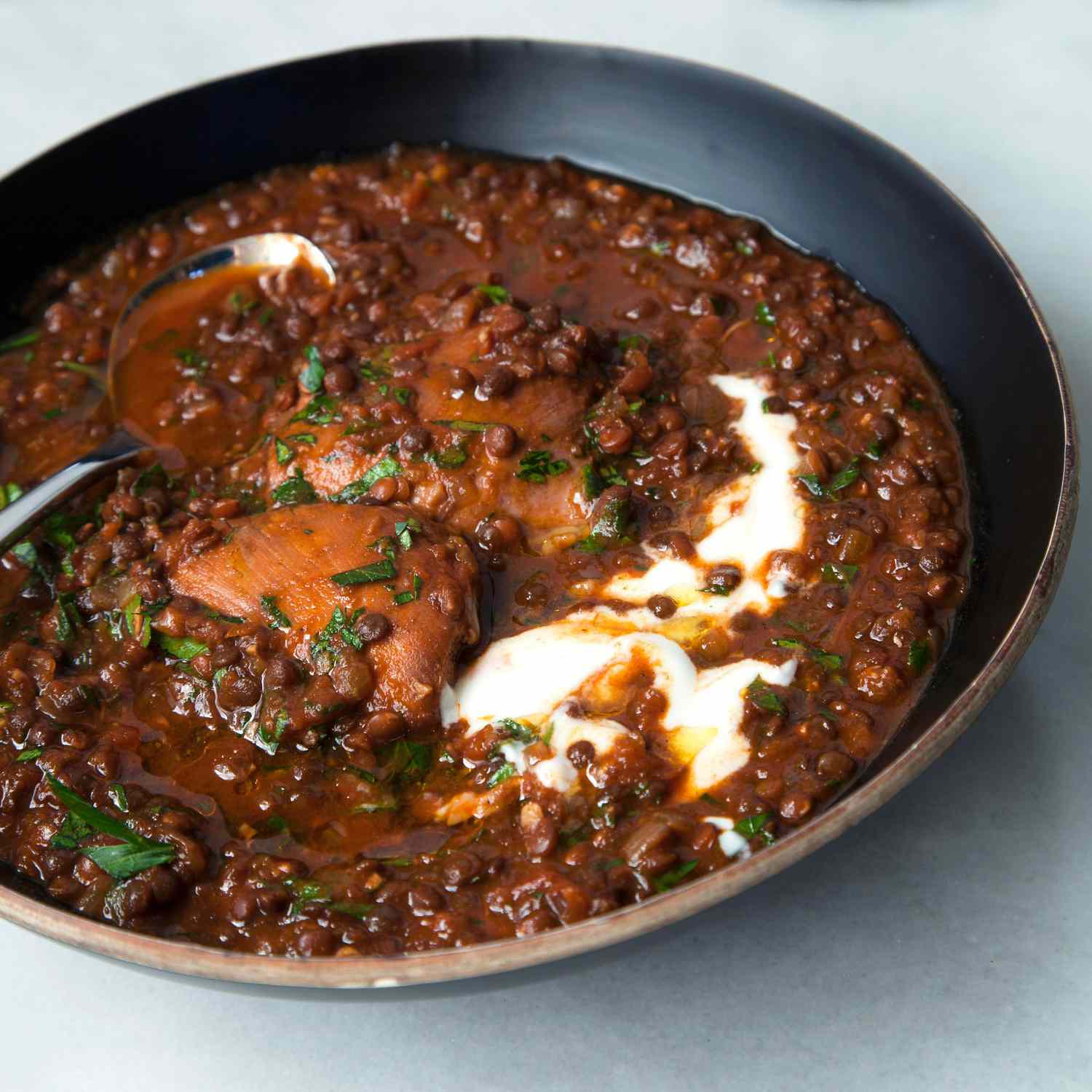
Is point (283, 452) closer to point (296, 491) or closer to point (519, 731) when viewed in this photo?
point (296, 491)

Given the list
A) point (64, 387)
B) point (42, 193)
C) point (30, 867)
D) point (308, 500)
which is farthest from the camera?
point (42, 193)

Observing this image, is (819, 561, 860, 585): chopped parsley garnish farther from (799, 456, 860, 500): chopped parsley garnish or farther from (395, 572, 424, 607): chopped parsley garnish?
(395, 572, 424, 607): chopped parsley garnish

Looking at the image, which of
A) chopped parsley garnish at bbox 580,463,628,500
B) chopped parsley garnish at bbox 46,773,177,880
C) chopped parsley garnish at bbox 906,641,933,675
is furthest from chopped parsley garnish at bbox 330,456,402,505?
chopped parsley garnish at bbox 906,641,933,675

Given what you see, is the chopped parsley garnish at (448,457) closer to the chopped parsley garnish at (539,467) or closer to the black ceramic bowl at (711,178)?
the chopped parsley garnish at (539,467)

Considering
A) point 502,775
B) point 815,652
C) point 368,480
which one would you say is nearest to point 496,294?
point 368,480

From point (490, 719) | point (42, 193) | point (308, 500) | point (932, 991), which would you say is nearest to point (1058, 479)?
point (932, 991)

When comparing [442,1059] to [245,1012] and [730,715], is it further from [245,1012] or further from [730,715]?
[730,715]
